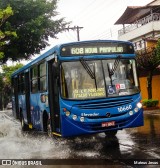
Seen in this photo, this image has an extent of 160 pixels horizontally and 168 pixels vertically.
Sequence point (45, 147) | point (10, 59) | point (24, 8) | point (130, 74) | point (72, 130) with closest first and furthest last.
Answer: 1. point (72, 130)
2. point (130, 74)
3. point (45, 147)
4. point (24, 8)
5. point (10, 59)

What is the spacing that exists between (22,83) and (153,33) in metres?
22.7

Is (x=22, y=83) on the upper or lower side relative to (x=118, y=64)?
lower

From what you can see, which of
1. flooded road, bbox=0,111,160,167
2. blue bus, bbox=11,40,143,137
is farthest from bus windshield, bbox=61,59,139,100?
flooded road, bbox=0,111,160,167

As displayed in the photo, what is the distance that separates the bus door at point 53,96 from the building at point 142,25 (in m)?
20.5

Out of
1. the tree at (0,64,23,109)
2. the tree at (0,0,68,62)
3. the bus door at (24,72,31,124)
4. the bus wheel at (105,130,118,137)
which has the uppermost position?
the tree at (0,0,68,62)

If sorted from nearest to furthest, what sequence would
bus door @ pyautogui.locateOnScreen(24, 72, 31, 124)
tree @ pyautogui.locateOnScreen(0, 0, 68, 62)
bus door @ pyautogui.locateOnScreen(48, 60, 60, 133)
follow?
1. bus door @ pyautogui.locateOnScreen(48, 60, 60, 133)
2. bus door @ pyautogui.locateOnScreen(24, 72, 31, 124)
3. tree @ pyautogui.locateOnScreen(0, 0, 68, 62)

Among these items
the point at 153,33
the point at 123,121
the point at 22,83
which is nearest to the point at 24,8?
the point at 22,83

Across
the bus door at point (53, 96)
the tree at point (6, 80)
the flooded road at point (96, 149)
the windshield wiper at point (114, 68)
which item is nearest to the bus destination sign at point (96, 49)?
the windshield wiper at point (114, 68)

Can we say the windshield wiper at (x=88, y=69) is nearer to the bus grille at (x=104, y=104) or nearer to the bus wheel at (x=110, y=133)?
the bus grille at (x=104, y=104)

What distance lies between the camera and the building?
36000mm

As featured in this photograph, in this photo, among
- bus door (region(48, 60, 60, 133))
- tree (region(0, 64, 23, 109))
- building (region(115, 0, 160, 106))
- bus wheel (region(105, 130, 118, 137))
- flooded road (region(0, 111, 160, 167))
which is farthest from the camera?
tree (region(0, 64, 23, 109))

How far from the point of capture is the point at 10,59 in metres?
28.2

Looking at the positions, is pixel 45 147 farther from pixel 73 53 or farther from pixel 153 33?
pixel 153 33

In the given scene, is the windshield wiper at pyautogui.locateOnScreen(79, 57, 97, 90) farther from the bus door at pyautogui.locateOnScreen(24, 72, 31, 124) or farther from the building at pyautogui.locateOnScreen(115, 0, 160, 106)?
the building at pyautogui.locateOnScreen(115, 0, 160, 106)
